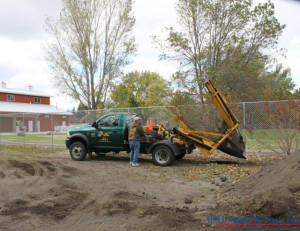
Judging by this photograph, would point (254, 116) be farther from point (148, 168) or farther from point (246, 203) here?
point (246, 203)

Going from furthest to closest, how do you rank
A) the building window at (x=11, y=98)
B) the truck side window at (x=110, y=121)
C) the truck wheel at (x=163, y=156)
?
the building window at (x=11, y=98) < the truck side window at (x=110, y=121) < the truck wheel at (x=163, y=156)

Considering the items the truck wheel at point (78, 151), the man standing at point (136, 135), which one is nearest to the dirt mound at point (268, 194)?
the man standing at point (136, 135)

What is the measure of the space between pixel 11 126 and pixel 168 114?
18.5 metres

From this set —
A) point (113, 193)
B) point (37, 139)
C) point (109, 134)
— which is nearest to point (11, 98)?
point (37, 139)

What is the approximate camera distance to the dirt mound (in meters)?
4.12

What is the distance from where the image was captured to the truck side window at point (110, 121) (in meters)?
11.0

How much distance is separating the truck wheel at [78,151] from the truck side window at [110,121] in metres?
1.23

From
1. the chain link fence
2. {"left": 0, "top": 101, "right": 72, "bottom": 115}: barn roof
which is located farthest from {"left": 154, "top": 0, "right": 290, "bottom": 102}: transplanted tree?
{"left": 0, "top": 101, "right": 72, "bottom": 115}: barn roof

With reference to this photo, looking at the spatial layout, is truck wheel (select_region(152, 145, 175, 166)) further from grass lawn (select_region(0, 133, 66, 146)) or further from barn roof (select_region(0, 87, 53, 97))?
barn roof (select_region(0, 87, 53, 97))

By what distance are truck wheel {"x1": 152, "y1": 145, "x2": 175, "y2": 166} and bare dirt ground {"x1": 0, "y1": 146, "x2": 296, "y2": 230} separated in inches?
15.3

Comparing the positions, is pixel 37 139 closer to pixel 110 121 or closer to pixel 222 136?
pixel 110 121

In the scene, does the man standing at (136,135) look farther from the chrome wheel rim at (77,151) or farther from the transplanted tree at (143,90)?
the transplanted tree at (143,90)

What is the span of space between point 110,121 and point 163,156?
2621mm

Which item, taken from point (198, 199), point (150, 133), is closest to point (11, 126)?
point (150, 133)
